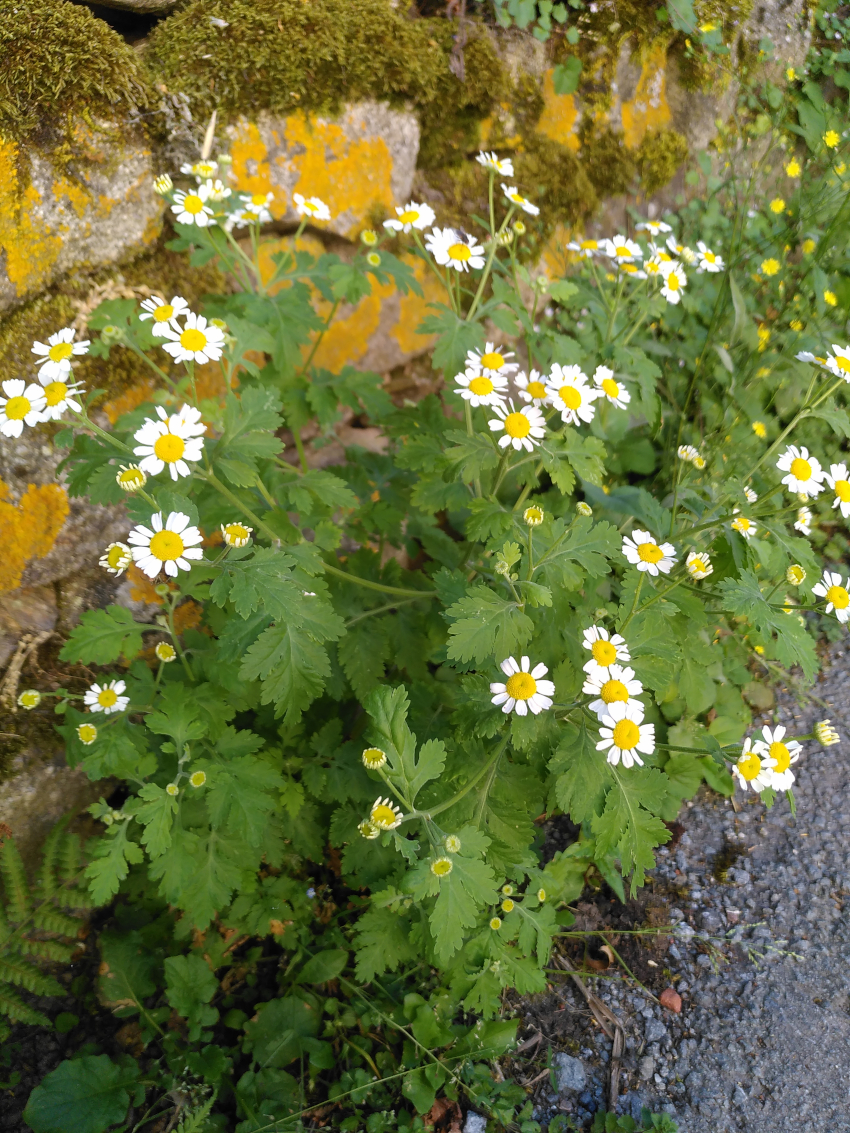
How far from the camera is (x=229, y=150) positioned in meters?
2.51

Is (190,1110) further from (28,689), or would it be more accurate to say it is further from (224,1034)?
(28,689)

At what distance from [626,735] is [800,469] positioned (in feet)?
2.99

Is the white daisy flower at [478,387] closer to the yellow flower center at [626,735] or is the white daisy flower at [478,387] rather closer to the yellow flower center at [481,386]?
the yellow flower center at [481,386]

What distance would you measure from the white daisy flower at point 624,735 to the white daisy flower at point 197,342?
50.1 inches

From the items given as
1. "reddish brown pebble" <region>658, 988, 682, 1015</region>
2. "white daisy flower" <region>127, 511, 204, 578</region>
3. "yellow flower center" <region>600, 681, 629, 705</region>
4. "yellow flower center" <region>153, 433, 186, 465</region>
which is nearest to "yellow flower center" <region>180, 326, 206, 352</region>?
"yellow flower center" <region>153, 433, 186, 465</region>

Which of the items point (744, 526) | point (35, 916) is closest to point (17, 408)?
point (35, 916)

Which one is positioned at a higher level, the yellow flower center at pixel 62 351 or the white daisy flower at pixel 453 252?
the white daisy flower at pixel 453 252

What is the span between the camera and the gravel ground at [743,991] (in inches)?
73.2

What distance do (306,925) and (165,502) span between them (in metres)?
1.42

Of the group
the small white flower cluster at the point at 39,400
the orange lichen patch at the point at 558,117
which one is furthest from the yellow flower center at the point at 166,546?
the orange lichen patch at the point at 558,117

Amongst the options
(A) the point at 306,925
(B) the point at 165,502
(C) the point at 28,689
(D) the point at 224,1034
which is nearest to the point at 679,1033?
(A) the point at 306,925

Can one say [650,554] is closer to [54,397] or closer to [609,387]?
[609,387]

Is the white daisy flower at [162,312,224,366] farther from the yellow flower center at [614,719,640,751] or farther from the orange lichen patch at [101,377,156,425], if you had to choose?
the yellow flower center at [614,719,640,751]

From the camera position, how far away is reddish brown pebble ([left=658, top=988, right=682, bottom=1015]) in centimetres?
204
